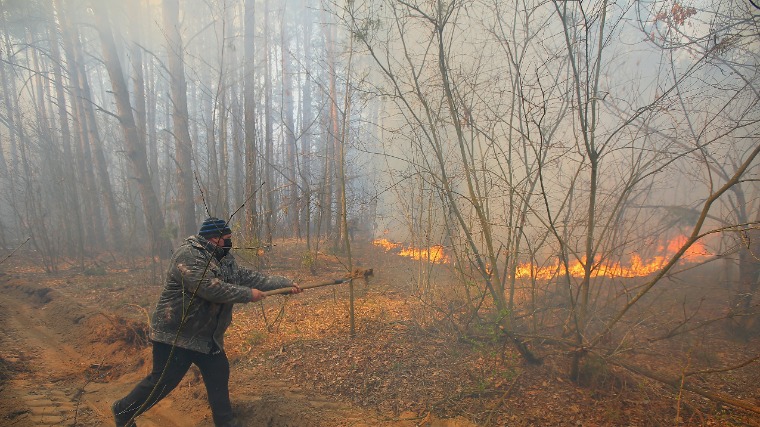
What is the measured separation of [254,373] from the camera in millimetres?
4797

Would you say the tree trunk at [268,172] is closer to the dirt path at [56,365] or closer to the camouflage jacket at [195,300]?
the dirt path at [56,365]

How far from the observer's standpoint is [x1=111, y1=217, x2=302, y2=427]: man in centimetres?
319

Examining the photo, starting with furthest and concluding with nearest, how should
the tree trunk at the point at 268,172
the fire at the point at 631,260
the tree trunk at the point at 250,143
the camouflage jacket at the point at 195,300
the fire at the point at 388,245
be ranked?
the fire at the point at 388,245 → the tree trunk at the point at 268,172 → the fire at the point at 631,260 → the tree trunk at the point at 250,143 → the camouflage jacket at the point at 195,300

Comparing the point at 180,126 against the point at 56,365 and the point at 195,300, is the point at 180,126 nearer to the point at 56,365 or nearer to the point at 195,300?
the point at 56,365

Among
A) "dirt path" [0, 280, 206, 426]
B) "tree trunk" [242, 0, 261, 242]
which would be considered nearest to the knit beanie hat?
"tree trunk" [242, 0, 261, 242]

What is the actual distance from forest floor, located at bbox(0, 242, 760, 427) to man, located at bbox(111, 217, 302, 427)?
2.74 feet

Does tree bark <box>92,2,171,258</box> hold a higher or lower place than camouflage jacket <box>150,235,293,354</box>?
higher

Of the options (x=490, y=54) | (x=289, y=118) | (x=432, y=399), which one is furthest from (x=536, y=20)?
(x=289, y=118)

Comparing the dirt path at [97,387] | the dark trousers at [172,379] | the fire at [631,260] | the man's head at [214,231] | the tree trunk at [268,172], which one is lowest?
the dirt path at [97,387]

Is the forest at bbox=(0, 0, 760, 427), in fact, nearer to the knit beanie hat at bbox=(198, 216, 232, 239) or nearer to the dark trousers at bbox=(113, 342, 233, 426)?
the knit beanie hat at bbox=(198, 216, 232, 239)

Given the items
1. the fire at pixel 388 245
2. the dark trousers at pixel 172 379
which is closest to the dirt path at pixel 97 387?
the dark trousers at pixel 172 379

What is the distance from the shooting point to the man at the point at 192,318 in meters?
3.19

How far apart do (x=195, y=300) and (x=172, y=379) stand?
0.74 m

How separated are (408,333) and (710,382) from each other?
11.9 feet
